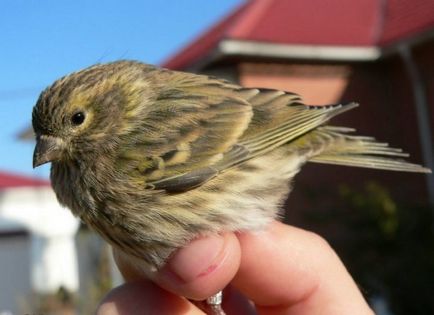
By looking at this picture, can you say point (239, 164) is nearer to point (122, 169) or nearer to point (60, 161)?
point (122, 169)

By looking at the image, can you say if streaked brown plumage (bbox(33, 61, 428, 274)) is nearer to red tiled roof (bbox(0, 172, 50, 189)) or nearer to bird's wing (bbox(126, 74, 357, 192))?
bird's wing (bbox(126, 74, 357, 192))

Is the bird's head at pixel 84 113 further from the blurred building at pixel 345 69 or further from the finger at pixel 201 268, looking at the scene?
the blurred building at pixel 345 69

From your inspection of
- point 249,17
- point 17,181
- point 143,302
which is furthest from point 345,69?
point 17,181

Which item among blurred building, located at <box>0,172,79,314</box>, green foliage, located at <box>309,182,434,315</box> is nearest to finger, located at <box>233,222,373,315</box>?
green foliage, located at <box>309,182,434,315</box>

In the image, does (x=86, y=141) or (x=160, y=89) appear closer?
(x=86, y=141)

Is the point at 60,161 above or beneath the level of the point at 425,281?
above

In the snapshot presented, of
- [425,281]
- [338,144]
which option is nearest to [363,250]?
[425,281]
